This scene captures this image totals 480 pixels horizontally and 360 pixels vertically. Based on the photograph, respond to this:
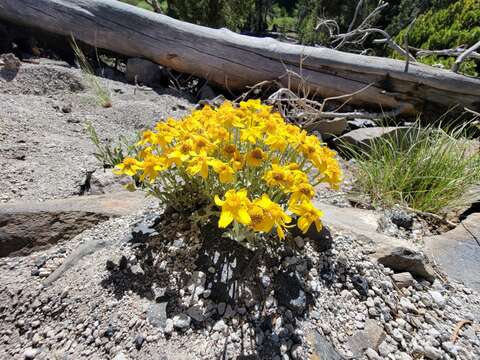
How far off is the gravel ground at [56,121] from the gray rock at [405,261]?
2059mm

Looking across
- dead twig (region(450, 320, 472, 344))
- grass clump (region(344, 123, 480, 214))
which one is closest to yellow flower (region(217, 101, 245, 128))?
dead twig (region(450, 320, 472, 344))

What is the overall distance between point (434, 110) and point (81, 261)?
4.30 meters

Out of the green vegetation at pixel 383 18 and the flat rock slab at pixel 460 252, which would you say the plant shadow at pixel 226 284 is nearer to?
the flat rock slab at pixel 460 252

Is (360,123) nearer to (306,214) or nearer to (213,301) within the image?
(306,214)

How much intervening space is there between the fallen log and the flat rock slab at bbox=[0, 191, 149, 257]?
9.69ft

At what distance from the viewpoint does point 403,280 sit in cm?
161

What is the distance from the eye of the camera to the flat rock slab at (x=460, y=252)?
1789 mm

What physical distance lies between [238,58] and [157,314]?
12.2 ft

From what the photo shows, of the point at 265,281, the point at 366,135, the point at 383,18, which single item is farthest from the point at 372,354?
the point at 383,18

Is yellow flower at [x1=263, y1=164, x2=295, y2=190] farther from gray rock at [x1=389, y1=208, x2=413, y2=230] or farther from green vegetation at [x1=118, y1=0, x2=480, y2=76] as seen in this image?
green vegetation at [x1=118, y1=0, x2=480, y2=76]

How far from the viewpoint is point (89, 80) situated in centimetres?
384

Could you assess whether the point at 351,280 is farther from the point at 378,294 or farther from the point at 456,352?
the point at 456,352

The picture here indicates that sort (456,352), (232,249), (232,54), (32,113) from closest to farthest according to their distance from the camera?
1. (456,352)
2. (232,249)
3. (32,113)
4. (232,54)

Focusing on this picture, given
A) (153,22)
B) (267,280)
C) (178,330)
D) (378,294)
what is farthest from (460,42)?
(178,330)
